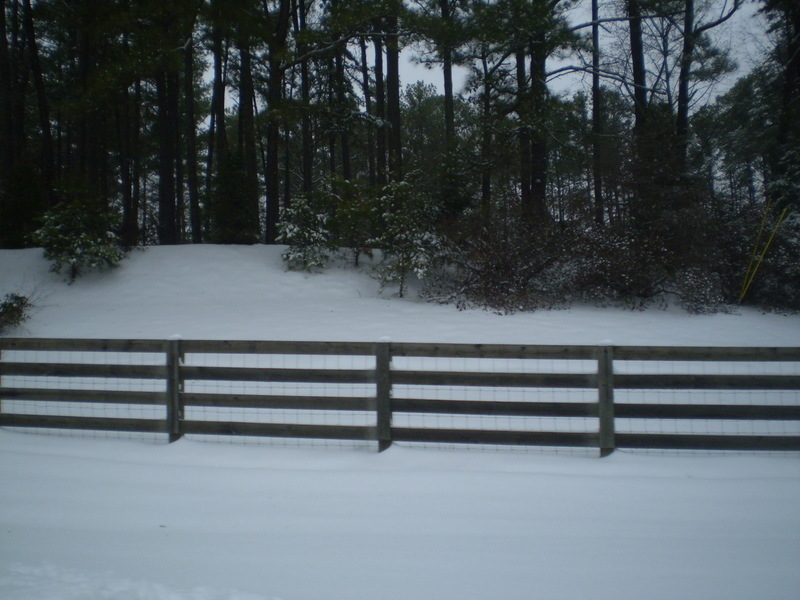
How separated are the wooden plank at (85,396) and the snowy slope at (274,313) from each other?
18.0ft

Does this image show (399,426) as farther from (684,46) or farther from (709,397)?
(684,46)

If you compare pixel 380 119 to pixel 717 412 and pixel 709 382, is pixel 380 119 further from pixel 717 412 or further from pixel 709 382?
pixel 717 412

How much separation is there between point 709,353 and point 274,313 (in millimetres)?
10723

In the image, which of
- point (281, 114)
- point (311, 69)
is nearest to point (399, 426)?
point (281, 114)

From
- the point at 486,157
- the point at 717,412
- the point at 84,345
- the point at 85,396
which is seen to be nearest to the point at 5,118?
the point at 486,157

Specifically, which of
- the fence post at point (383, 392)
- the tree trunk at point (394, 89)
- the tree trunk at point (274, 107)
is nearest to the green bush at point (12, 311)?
the tree trunk at point (274, 107)

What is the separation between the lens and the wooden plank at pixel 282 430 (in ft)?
18.5

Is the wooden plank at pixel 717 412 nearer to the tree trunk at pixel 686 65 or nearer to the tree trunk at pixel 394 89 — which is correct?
the tree trunk at pixel 394 89

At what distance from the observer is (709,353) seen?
17.4 feet

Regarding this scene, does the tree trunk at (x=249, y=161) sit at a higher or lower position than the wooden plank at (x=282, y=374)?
higher

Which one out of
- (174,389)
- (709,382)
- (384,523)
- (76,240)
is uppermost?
(76,240)

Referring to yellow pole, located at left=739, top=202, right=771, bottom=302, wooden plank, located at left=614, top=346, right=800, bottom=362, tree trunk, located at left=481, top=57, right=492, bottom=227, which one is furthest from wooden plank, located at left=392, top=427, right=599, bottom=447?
yellow pole, located at left=739, top=202, right=771, bottom=302

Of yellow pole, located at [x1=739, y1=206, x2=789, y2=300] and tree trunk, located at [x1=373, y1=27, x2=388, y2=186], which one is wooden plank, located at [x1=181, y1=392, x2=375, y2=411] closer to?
yellow pole, located at [x1=739, y1=206, x2=789, y2=300]

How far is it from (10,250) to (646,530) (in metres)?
19.6
